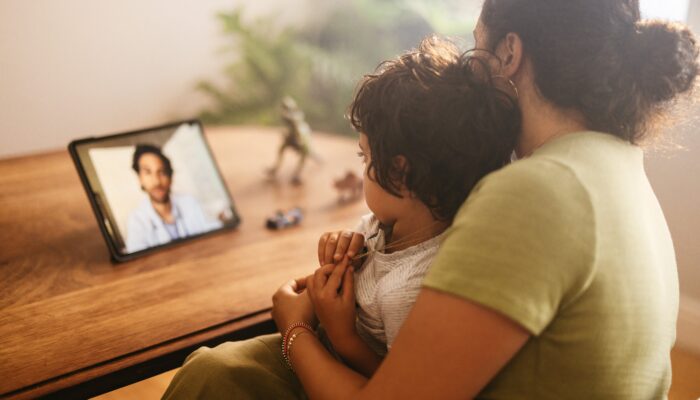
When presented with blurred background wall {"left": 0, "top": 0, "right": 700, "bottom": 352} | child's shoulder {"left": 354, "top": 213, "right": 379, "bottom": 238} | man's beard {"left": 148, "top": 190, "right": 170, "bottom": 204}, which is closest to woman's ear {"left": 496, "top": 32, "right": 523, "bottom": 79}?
child's shoulder {"left": 354, "top": 213, "right": 379, "bottom": 238}

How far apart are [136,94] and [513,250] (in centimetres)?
310

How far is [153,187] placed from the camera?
156 cm

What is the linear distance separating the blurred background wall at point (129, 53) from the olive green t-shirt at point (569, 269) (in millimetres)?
2609

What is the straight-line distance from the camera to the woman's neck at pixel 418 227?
3.66 ft

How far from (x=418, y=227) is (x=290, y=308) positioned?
26 centimetres

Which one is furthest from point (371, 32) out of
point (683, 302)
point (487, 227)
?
point (487, 227)

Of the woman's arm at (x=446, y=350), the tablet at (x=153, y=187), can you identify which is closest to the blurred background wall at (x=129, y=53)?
the tablet at (x=153, y=187)

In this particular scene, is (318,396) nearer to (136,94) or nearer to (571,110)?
(571,110)

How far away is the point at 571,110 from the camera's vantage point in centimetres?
100

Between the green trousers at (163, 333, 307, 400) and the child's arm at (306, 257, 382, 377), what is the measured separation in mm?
117

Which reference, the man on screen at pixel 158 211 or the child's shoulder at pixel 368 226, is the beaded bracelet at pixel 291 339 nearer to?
the child's shoulder at pixel 368 226

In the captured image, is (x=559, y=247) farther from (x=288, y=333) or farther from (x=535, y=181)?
(x=288, y=333)

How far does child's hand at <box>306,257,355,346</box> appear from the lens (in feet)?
3.52

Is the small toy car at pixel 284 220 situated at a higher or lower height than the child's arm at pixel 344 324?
Result: higher
